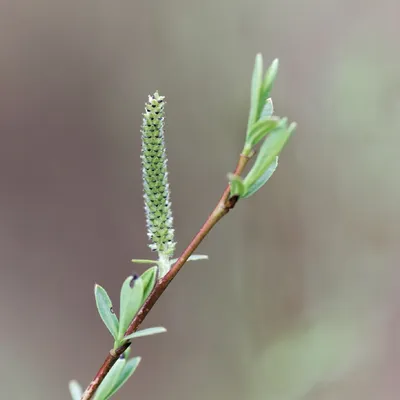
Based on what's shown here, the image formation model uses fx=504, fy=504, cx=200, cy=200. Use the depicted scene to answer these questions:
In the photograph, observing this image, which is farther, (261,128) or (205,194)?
(205,194)

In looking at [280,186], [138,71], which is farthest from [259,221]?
[138,71]

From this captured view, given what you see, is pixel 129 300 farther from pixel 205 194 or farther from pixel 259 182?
pixel 205 194

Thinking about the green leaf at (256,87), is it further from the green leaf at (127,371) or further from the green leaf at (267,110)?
the green leaf at (127,371)

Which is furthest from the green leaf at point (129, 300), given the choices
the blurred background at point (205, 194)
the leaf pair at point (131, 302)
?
the blurred background at point (205, 194)

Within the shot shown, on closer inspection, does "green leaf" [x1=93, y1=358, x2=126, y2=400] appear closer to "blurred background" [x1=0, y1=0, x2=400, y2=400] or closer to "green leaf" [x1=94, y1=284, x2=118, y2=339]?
"green leaf" [x1=94, y1=284, x2=118, y2=339]

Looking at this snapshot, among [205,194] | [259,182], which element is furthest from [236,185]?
[205,194]

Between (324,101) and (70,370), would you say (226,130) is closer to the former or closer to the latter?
(324,101)
